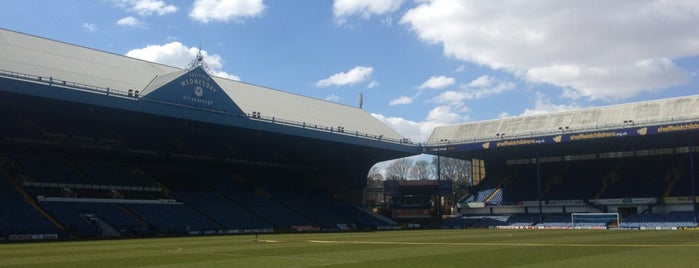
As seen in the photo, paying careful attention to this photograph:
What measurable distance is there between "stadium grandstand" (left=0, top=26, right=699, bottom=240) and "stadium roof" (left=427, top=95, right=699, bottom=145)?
0.64 feet

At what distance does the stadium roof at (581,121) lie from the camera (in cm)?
6172

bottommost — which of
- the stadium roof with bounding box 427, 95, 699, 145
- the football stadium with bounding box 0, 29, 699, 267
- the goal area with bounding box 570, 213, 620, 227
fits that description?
the goal area with bounding box 570, 213, 620, 227

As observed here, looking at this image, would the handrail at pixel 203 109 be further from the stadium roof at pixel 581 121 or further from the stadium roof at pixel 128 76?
the stadium roof at pixel 581 121

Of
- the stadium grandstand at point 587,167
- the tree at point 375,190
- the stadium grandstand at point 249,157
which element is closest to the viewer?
the stadium grandstand at point 249,157

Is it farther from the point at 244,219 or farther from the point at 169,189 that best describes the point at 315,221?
the point at 169,189

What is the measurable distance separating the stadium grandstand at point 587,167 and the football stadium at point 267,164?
19 cm

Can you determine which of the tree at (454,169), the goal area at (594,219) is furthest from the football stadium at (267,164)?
the tree at (454,169)

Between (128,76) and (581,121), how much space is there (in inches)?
1938

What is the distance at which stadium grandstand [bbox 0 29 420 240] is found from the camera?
151 feet

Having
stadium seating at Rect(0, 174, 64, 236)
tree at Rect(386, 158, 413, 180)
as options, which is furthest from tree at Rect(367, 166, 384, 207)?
stadium seating at Rect(0, 174, 64, 236)

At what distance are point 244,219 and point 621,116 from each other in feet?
138

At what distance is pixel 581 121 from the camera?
70.1 m

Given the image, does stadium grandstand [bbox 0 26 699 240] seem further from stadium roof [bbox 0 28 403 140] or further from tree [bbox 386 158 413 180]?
tree [bbox 386 158 413 180]

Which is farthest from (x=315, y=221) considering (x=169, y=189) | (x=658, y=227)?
(x=658, y=227)
